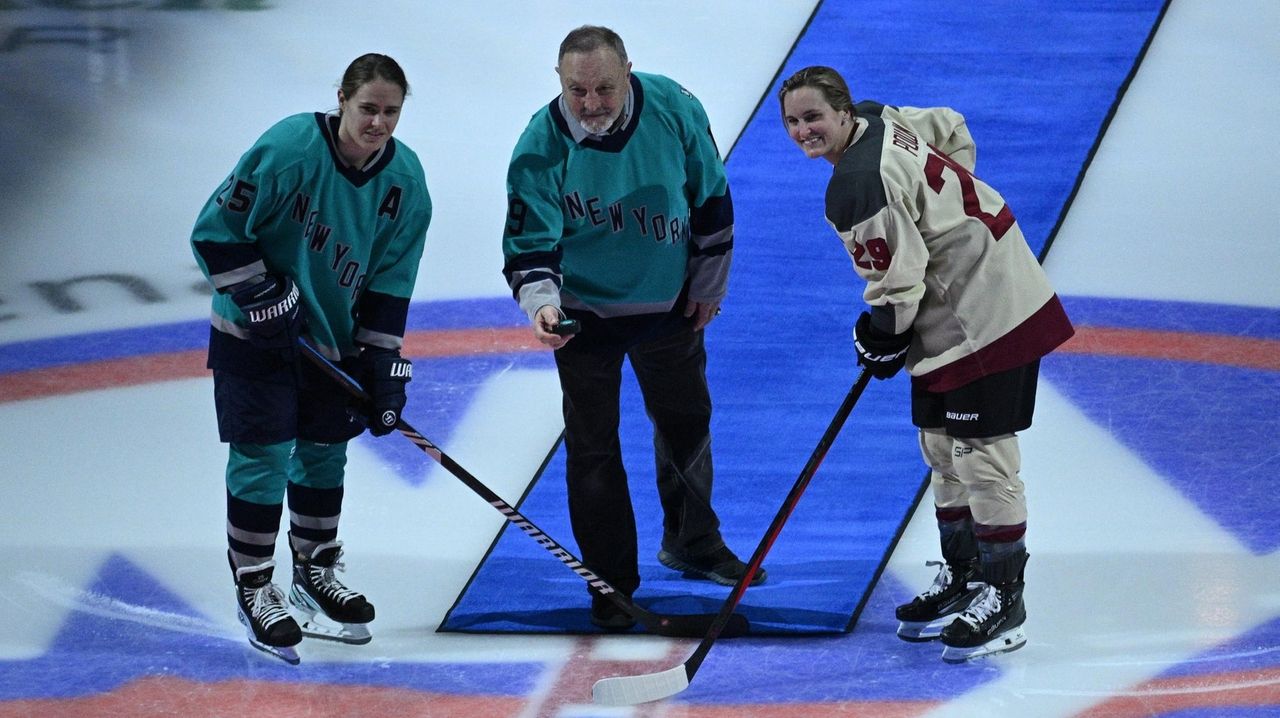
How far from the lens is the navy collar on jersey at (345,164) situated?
349cm

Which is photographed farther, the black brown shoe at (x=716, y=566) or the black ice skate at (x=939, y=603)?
the black brown shoe at (x=716, y=566)

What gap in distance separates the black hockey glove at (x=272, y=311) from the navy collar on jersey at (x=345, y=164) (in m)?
0.24

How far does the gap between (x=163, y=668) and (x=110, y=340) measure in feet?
5.97

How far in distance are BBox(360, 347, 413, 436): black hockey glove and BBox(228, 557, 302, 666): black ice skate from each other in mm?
388

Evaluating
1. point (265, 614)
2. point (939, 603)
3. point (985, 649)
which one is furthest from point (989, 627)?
point (265, 614)

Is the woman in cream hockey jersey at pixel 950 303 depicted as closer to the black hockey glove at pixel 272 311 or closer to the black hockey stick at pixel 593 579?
the black hockey stick at pixel 593 579

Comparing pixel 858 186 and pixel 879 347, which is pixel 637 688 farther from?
Answer: pixel 858 186

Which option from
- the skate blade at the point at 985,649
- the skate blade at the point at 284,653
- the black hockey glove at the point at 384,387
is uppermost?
Answer: the black hockey glove at the point at 384,387

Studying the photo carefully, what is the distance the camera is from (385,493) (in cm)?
439

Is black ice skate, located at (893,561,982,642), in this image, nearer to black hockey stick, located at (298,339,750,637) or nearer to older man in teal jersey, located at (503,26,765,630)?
black hockey stick, located at (298,339,750,637)

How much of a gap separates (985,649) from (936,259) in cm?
78

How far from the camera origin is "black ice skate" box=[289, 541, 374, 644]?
148 inches

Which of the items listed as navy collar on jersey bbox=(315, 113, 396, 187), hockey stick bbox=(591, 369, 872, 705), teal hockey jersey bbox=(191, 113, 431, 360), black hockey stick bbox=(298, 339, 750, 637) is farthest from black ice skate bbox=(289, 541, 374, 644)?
navy collar on jersey bbox=(315, 113, 396, 187)

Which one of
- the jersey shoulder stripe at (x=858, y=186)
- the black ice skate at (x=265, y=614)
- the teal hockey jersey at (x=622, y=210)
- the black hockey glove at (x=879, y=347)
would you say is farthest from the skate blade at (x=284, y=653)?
the jersey shoulder stripe at (x=858, y=186)
